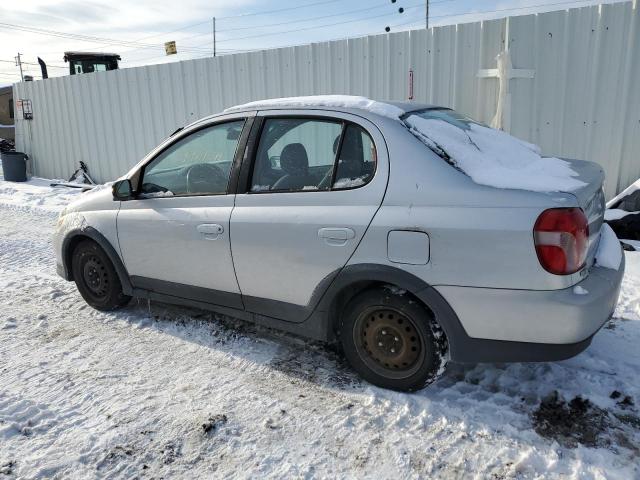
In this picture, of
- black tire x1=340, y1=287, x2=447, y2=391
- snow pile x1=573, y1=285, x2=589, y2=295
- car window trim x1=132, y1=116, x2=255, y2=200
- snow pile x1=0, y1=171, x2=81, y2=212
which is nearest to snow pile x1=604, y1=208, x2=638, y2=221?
snow pile x1=573, y1=285, x2=589, y2=295

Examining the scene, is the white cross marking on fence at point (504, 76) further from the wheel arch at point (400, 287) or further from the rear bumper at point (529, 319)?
the wheel arch at point (400, 287)

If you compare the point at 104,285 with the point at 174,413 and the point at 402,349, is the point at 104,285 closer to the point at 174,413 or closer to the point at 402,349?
the point at 174,413

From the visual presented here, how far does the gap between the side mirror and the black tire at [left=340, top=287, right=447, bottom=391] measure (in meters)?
2.00

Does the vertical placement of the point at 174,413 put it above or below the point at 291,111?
below

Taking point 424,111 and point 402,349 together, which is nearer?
point 402,349

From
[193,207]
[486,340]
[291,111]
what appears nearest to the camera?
[486,340]

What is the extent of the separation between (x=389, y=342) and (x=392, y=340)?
0.08 feet

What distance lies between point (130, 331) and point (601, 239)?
135 inches

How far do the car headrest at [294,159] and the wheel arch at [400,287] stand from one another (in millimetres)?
777

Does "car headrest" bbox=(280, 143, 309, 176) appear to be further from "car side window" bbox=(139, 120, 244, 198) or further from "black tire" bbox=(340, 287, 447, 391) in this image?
"black tire" bbox=(340, 287, 447, 391)

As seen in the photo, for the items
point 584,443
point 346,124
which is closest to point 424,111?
point 346,124

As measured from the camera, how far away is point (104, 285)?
444 centimetres

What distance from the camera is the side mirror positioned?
3.99m

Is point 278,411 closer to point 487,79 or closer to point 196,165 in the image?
point 196,165
